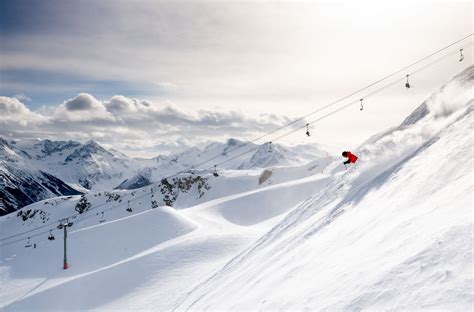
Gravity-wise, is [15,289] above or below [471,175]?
below

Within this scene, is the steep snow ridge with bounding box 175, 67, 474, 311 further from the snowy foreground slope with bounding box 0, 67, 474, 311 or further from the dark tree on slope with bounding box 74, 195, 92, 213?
the dark tree on slope with bounding box 74, 195, 92, 213

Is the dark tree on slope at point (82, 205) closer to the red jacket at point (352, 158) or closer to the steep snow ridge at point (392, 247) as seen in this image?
the steep snow ridge at point (392, 247)

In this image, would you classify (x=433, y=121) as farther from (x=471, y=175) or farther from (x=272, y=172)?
(x=272, y=172)

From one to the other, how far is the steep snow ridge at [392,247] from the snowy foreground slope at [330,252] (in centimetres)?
4

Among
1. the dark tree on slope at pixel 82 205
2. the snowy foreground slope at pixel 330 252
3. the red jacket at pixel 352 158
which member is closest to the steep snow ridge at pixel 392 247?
the snowy foreground slope at pixel 330 252

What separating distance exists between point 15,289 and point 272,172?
92.2m

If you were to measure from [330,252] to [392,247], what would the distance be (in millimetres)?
2852

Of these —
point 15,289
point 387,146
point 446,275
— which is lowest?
point 15,289

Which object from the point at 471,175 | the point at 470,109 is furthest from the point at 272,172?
the point at 471,175

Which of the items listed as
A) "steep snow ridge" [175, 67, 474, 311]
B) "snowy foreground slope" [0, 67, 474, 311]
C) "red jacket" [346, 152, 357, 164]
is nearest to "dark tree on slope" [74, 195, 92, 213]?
"snowy foreground slope" [0, 67, 474, 311]

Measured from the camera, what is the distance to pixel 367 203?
1436cm

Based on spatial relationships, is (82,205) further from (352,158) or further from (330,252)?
(330,252)

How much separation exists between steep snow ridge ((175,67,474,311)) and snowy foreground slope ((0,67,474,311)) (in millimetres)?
35

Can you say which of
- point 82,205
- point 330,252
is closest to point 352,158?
point 330,252
